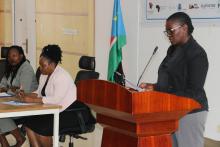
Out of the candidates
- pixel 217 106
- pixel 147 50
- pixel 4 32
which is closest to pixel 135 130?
pixel 217 106

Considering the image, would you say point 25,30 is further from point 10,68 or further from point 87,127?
point 87,127

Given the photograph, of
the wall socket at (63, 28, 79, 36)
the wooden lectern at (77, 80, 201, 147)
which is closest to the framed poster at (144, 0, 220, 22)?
the wall socket at (63, 28, 79, 36)

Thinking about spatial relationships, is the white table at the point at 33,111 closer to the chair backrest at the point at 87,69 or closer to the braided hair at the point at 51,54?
the braided hair at the point at 51,54

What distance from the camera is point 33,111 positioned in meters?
3.72

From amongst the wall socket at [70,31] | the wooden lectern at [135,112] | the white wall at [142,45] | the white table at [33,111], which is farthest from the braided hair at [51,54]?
the wall socket at [70,31]

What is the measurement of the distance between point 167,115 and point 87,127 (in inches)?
78.3

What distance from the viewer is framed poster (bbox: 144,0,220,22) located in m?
4.57

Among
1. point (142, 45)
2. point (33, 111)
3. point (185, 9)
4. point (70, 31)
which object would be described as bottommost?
point (33, 111)

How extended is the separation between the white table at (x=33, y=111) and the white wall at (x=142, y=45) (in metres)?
1.68

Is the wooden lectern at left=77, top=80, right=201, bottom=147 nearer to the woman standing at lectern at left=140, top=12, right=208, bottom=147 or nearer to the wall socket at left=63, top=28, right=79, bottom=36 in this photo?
the woman standing at lectern at left=140, top=12, right=208, bottom=147

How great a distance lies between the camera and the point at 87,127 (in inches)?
168

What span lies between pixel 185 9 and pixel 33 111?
2.13 m

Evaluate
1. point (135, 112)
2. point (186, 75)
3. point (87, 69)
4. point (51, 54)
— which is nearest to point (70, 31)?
point (87, 69)

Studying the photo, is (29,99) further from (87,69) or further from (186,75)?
(186,75)
